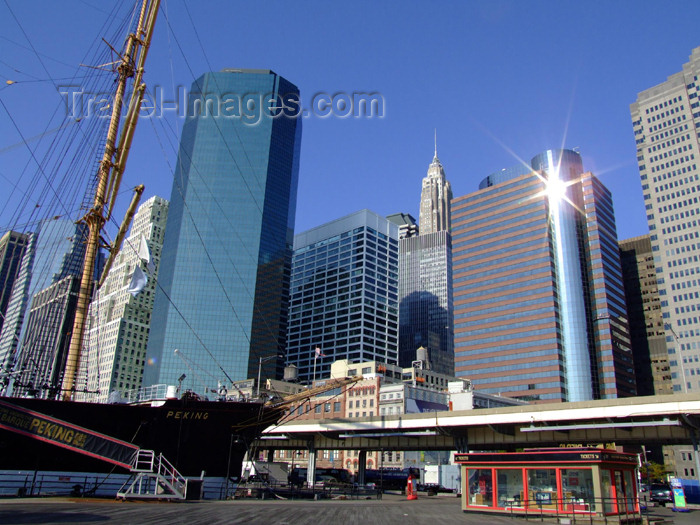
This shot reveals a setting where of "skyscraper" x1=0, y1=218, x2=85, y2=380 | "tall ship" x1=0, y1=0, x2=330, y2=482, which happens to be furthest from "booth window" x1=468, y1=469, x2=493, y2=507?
"skyscraper" x1=0, y1=218, x2=85, y2=380

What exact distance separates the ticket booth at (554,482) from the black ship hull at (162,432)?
1808 centimetres

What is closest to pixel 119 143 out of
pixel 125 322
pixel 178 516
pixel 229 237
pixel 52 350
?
pixel 178 516

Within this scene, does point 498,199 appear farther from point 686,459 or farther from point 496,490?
point 496,490

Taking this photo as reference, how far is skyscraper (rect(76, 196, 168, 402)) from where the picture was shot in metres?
173

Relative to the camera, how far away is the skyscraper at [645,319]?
16925 centimetres

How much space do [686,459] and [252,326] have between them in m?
125

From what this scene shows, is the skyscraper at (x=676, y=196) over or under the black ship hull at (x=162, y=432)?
over

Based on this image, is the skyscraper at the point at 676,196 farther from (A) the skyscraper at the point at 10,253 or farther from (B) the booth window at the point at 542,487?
(A) the skyscraper at the point at 10,253

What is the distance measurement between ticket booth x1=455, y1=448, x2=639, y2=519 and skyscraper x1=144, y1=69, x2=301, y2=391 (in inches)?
5176

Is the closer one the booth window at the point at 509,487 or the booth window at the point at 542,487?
the booth window at the point at 542,487

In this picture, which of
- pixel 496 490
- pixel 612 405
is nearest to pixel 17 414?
pixel 496 490

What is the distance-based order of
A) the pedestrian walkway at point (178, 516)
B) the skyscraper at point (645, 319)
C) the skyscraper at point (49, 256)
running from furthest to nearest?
the skyscraper at point (645, 319) < the skyscraper at point (49, 256) < the pedestrian walkway at point (178, 516)

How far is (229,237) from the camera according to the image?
17150cm

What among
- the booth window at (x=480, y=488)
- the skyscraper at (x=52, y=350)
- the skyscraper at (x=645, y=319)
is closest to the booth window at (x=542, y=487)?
the booth window at (x=480, y=488)
